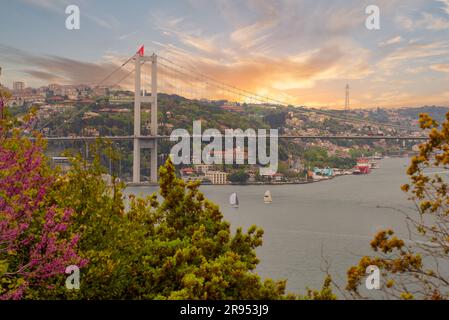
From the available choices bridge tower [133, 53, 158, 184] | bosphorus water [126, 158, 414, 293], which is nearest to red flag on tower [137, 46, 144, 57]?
bridge tower [133, 53, 158, 184]

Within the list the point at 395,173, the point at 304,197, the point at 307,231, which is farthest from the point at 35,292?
the point at 395,173

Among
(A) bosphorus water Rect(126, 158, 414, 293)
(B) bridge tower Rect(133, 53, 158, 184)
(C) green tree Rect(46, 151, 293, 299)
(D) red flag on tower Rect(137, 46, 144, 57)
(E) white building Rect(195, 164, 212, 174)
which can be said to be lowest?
(A) bosphorus water Rect(126, 158, 414, 293)

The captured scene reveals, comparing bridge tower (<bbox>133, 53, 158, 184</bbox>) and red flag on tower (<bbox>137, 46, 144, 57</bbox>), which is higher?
red flag on tower (<bbox>137, 46, 144, 57</bbox>)

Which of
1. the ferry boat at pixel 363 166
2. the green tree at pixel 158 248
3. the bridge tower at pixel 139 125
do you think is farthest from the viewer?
the ferry boat at pixel 363 166

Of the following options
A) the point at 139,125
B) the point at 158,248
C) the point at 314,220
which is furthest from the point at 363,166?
the point at 158,248

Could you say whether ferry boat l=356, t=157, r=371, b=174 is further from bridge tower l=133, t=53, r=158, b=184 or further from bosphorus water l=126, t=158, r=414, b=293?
bridge tower l=133, t=53, r=158, b=184

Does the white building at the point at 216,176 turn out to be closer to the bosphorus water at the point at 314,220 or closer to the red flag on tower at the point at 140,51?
the bosphorus water at the point at 314,220

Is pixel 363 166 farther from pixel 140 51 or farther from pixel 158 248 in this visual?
pixel 158 248

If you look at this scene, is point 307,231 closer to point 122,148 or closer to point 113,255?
point 113,255

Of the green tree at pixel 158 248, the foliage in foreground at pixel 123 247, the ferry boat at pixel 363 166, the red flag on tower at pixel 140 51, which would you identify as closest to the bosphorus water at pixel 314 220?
the green tree at pixel 158 248
